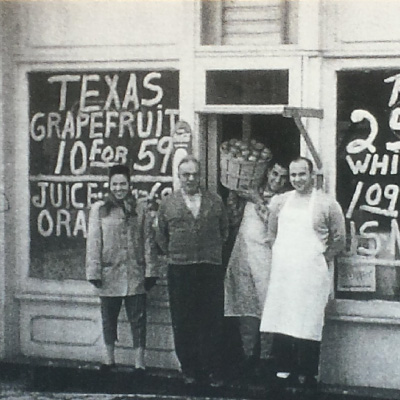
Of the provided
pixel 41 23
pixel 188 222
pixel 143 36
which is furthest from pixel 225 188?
pixel 41 23

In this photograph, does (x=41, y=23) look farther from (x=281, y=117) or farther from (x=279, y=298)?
(x=279, y=298)

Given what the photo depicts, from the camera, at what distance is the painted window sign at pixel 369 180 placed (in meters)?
8.16

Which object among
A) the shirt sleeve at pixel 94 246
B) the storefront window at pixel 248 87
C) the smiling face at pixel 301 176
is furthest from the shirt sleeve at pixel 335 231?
the shirt sleeve at pixel 94 246

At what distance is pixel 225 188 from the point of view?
8844 millimetres

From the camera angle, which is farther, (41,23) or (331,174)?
(41,23)

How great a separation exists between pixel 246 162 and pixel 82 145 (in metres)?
1.33

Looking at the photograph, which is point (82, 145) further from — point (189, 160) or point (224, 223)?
point (224, 223)

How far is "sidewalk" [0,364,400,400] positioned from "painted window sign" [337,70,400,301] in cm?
74

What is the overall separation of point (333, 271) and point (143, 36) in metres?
2.22

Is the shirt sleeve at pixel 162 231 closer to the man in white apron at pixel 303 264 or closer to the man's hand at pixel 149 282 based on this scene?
the man's hand at pixel 149 282

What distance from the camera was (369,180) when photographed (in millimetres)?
8250

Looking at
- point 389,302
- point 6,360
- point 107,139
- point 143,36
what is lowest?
point 6,360

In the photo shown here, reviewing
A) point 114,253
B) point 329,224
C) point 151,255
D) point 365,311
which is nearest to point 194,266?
point 151,255

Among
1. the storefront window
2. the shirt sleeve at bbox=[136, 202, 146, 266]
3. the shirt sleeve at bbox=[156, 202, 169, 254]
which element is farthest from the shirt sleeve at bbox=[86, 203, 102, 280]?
the storefront window
